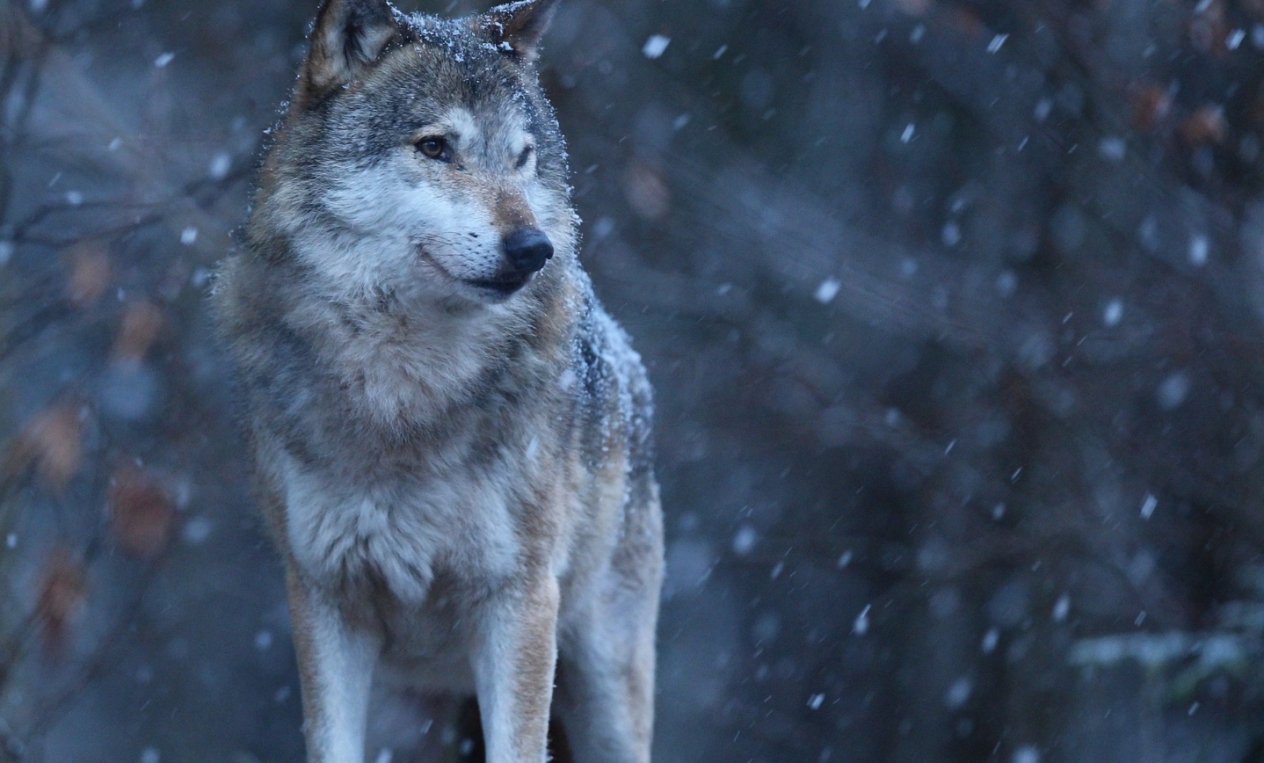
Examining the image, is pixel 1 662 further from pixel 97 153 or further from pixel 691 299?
pixel 691 299

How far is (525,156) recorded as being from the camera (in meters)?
2.99

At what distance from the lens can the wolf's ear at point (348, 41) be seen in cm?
289

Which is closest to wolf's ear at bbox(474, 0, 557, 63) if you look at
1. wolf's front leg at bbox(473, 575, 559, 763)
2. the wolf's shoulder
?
the wolf's shoulder

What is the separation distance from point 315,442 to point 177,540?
10.2 ft

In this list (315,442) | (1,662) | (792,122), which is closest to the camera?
(315,442)

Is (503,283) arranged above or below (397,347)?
above

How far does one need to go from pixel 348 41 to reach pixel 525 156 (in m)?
0.52

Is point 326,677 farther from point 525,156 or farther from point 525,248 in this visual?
point 525,156

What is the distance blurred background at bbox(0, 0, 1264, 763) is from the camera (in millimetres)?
5152

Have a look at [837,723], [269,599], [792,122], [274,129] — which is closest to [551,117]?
[274,129]

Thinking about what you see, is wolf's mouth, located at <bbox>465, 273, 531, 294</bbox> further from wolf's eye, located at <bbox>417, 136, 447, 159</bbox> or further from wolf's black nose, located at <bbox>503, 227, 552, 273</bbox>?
wolf's eye, located at <bbox>417, 136, 447, 159</bbox>

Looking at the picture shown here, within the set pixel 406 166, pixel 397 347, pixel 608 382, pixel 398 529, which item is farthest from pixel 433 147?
pixel 608 382

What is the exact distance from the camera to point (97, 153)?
4.97 meters

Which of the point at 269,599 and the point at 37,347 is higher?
the point at 37,347
